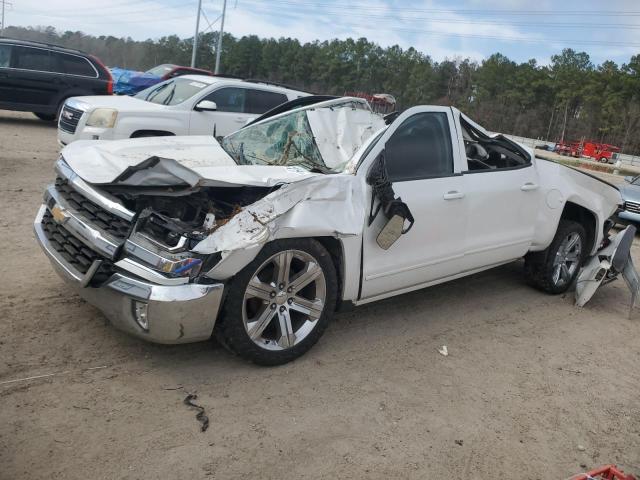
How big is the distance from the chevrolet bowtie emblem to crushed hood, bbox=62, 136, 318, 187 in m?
0.26

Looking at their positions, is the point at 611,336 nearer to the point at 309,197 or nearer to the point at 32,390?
the point at 309,197

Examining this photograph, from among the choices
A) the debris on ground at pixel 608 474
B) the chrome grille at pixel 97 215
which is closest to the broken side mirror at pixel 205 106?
the chrome grille at pixel 97 215

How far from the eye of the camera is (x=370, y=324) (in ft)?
15.6

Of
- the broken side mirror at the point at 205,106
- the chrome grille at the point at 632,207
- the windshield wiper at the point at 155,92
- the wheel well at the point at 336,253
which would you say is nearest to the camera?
the wheel well at the point at 336,253

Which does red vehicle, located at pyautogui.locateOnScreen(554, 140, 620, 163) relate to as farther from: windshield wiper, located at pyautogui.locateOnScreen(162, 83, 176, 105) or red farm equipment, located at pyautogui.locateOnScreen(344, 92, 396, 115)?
windshield wiper, located at pyautogui.locateOnScreen(162, 83, 176, 105)

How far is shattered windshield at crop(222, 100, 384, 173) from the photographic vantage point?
437 cm

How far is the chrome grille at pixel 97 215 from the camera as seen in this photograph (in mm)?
3467

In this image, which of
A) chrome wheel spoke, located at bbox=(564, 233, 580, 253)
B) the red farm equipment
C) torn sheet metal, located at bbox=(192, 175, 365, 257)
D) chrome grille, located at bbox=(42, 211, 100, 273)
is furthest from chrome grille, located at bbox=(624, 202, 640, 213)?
chrome grille, located at bbox=(42, 211, 100, 273)

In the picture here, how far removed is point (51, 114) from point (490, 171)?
11759 mm

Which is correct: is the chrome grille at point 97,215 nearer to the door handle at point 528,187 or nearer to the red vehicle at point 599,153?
the door handle at point 528,187

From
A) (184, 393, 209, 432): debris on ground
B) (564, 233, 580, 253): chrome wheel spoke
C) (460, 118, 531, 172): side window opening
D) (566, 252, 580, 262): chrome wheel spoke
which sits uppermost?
(460, 118, 531, 172): side window opening

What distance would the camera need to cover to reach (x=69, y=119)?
31.7ft

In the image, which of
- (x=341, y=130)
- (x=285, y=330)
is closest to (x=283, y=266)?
(x=285, y=330)

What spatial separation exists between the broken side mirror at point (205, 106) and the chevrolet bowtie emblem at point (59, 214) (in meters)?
5.62
